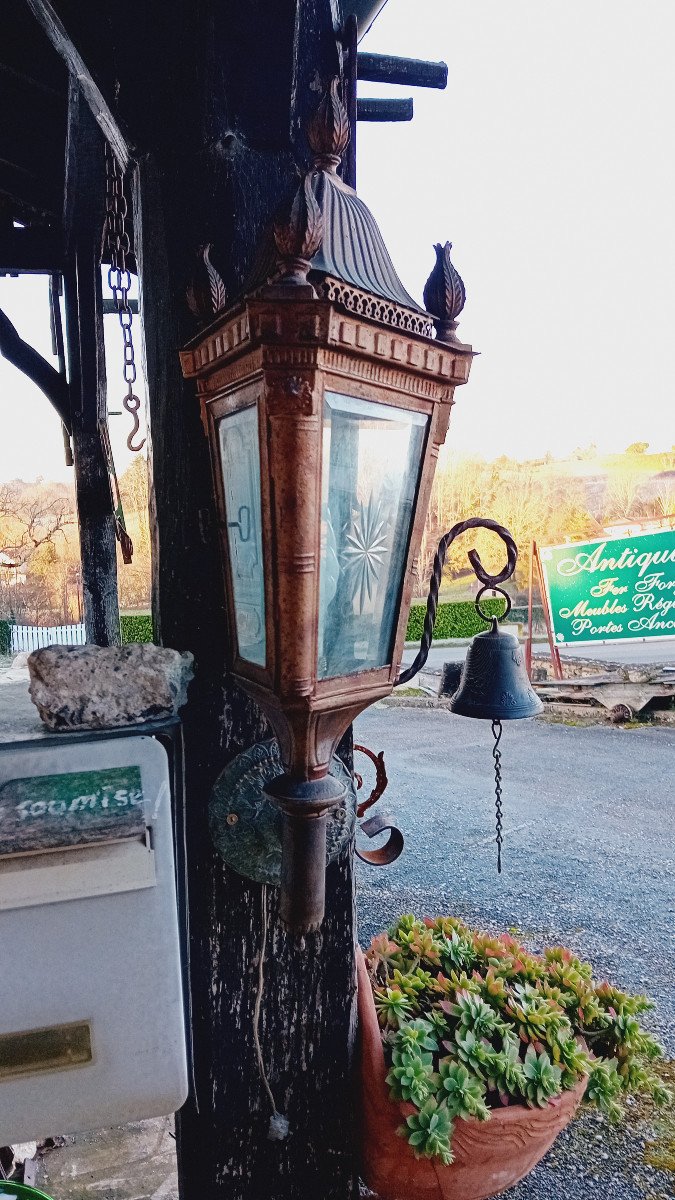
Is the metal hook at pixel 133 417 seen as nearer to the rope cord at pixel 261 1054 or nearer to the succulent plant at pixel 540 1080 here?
the rope cord at pixel 261 1054

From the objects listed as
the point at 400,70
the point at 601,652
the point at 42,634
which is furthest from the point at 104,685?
the point at 601,652

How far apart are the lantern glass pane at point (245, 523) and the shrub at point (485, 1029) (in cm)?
95

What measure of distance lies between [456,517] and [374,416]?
22537mm

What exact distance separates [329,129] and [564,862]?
518 cm

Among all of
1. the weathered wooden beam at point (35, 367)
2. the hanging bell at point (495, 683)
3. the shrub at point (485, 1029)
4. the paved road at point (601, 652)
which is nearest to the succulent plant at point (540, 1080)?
the shrub at point (485, 1029)

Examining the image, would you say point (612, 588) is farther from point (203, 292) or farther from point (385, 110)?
point (203, 292)

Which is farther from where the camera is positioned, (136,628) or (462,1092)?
(136,628)

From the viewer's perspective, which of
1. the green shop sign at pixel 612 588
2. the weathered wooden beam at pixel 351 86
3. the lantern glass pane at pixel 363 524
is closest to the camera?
the lantern glass pane at pixel 363 524

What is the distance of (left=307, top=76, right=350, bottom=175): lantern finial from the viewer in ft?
3.19

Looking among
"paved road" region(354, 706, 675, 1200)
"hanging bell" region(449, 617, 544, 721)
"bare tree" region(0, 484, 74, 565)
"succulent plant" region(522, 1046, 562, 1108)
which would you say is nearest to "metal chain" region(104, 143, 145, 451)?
"hanging bell" region(449, 617, 544, 721)

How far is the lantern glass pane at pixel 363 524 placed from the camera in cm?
94

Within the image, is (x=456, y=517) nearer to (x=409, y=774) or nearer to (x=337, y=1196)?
(x=409, y=774)

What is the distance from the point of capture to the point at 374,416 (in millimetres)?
960

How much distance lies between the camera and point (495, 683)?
206 cm
